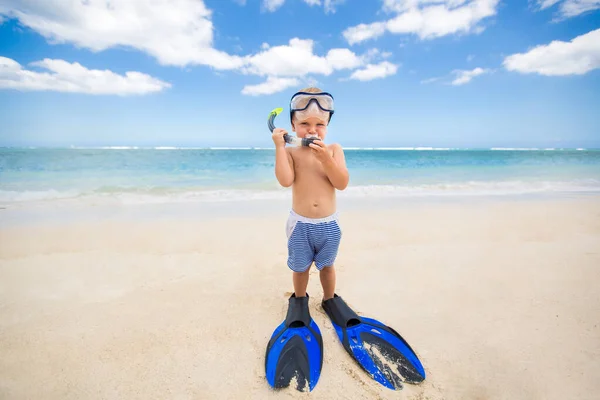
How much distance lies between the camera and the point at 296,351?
2.14 meters

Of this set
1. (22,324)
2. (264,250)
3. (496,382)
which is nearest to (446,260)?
(496,382)

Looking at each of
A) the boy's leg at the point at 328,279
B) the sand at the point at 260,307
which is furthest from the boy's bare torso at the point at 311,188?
the sand at the point at 260,307

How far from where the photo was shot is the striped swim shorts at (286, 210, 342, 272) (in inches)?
94.4

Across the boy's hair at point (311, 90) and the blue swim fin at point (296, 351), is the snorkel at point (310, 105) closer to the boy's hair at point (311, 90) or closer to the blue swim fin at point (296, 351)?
the boy's hair at point (311, 90)

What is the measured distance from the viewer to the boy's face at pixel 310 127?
2395mm

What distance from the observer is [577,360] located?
2.11 metres

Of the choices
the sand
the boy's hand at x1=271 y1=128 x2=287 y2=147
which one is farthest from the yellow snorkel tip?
the sand

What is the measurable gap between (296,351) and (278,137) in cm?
164

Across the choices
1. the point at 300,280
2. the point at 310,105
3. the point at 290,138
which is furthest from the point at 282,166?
the point at 300,280

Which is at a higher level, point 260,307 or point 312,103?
point 312,103

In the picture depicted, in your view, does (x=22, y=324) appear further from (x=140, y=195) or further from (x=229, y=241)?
(x=140, y=195)

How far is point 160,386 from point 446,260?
347 cm

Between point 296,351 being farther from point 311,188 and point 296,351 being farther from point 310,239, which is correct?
point 311,188

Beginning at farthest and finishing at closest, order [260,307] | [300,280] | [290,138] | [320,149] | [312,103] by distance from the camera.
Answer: [260,307], [300,280], [312,103], [290,138], [320,149]
